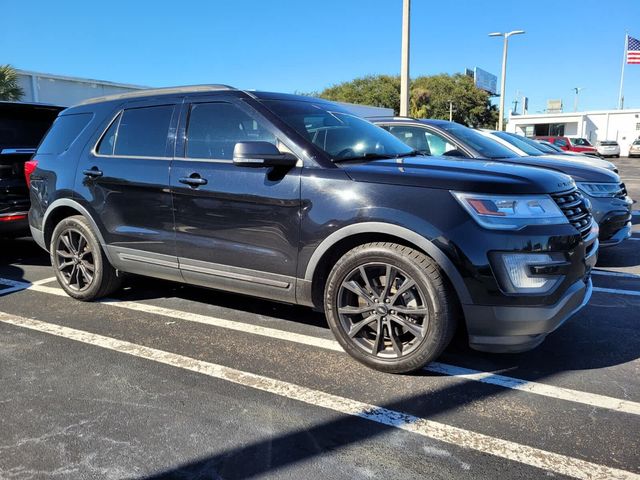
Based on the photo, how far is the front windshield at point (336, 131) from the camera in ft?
12.2

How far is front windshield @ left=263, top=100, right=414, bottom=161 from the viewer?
146 inches

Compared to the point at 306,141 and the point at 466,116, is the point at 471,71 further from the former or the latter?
the point at 306,141

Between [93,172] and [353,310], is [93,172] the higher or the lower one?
the higher one

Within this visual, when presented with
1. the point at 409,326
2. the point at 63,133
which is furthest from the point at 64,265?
the point at 409,326

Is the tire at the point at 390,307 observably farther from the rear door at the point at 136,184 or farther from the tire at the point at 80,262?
the tire at the point at 80,262

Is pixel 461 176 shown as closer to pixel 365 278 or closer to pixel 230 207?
pixel 365 278

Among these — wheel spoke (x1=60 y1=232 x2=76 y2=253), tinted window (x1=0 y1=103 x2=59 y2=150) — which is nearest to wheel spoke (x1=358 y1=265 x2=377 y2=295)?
wheel spoke (x1=60 y1=232 x2=76 y2=253)

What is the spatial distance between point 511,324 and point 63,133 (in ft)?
14.4

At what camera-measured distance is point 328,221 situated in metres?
3.36

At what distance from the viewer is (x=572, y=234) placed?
3131mm

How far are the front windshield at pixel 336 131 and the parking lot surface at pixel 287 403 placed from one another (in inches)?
56.9

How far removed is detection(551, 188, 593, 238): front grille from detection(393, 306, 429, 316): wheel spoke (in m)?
1.06

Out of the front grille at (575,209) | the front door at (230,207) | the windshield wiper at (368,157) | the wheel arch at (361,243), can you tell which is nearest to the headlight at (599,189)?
the front grille at (575,209)

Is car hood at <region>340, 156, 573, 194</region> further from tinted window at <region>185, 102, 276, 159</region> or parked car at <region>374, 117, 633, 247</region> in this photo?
parked car at <region>374, 117, 633, 247</region>
